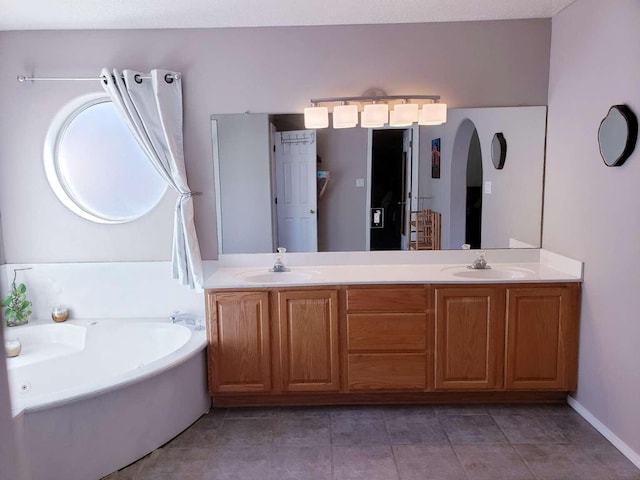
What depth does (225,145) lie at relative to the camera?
121 inches

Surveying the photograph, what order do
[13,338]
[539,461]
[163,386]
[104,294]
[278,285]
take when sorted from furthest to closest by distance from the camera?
1. [104,294]
2. [13,338]
3. [278,285]
4. [163,386]
5. [539,461]

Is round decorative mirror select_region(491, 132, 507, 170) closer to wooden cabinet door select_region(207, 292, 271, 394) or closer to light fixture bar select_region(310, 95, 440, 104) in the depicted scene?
light fixture bar select_region(310, 95, 440, 104)

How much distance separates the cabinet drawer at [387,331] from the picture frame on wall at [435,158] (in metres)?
0.96

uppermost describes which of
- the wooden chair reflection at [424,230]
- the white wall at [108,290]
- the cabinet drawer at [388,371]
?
the wooden chair reflection at [424,230]

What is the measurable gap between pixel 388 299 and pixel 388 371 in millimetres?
431

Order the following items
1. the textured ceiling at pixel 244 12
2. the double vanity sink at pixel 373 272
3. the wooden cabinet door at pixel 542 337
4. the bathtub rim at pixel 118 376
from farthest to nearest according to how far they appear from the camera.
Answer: the double vanity sink at pixel 373 272 < the wooden cabinet door at pixel 542 337 < the textured ceiling at pixel 244 12 < the bathtub rim at pixel 118 376

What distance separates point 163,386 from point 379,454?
3.85 ft

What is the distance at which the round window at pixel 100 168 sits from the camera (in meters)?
3.15

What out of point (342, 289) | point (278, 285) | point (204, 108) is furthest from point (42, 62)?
point (342, 289)

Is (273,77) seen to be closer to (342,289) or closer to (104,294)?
(342,289)

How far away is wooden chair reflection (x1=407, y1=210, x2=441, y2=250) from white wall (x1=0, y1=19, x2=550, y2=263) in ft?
2.41

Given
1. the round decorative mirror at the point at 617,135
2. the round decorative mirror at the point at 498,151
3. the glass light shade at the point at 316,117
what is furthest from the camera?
the round decorative mirror at the point at 498,151

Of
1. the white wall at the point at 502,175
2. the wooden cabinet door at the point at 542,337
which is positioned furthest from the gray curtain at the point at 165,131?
the wooden cabinet door at the point at 542,337

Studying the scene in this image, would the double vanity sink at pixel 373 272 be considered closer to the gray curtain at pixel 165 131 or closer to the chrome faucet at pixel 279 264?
the chrome faucet at pixel 279 264
